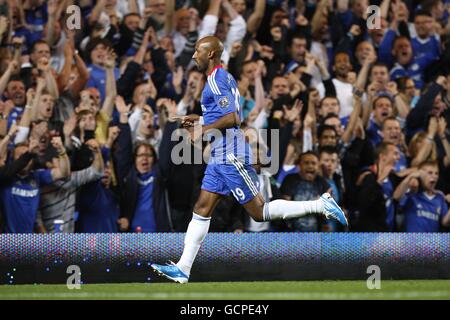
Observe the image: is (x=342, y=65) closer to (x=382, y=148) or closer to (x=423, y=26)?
(x=423, y=26)

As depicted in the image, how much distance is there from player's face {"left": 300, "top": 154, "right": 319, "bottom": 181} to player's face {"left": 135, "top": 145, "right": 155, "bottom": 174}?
1.88 metres

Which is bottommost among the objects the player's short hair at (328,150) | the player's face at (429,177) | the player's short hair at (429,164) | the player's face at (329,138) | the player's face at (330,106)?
the player's face at (429,177)

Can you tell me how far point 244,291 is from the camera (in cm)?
942

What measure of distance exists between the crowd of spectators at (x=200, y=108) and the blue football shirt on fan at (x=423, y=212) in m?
0.02

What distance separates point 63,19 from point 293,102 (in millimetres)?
3453

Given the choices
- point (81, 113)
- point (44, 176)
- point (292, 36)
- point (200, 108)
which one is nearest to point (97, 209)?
point (44, 176)

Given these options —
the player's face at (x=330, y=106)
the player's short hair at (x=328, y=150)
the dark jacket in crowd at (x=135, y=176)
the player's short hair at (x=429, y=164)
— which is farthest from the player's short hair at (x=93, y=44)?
the player's short hair at (x=429, y=164)

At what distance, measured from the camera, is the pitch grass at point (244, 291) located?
346 inches

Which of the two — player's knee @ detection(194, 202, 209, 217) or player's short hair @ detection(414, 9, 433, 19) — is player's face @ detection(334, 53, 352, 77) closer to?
player's short hair @ detection(414, 9, 433, 19)

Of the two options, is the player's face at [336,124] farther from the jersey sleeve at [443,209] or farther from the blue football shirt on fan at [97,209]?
the blue football shirt on fan at [97,209]

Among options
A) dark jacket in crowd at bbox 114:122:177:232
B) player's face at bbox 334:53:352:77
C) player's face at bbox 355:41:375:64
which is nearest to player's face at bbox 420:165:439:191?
player's face at bbox 334:53:352:77

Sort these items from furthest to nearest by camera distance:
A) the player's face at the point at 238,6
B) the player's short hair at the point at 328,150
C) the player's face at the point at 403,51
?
1. the player's face at the point at 403,51
2. the player's face at the point at 238,6
3. the player's short hair at the point at 328,150

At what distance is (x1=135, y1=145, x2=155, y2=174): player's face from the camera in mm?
11992

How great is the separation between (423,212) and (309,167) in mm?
1708
